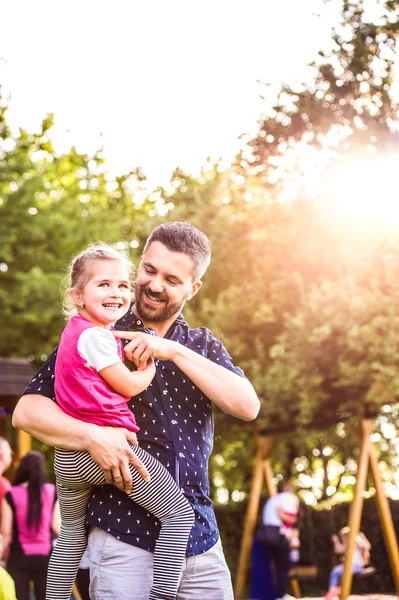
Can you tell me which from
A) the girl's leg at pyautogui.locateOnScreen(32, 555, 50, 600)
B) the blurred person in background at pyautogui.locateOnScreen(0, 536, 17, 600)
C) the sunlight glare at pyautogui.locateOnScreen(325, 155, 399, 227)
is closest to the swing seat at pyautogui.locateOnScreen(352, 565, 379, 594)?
the sunlight glare at pyautogui.locateOnScreen(325, 155, 399, 227)

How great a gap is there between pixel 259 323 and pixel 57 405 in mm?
13021

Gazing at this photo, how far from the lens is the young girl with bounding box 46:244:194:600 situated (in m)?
2.94

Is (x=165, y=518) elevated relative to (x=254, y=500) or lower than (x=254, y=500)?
lower

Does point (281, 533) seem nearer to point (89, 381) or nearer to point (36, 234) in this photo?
point (89, 381)

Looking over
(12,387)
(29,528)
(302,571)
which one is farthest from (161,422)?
(302,571)

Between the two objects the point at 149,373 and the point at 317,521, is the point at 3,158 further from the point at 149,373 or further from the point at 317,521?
the point at 149,373

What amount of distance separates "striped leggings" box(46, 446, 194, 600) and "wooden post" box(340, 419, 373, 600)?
9.13 meters

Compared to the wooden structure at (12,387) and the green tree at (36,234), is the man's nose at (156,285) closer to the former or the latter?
the wooden structure at (12,387)

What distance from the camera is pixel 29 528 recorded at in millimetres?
7562

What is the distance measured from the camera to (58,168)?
27.3 metres

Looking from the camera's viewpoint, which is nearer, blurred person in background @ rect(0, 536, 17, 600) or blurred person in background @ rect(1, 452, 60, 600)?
blurred person in background @ rect(0, 536, 17, 600)

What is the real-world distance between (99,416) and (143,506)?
350 mm

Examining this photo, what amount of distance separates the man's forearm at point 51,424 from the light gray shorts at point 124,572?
374 mm

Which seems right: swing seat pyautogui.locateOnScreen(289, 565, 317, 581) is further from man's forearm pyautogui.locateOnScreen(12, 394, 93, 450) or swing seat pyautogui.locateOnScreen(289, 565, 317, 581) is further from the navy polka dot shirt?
man's forearm pyautogui.locateOnScreen(12, 394, 93, 450)
